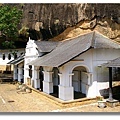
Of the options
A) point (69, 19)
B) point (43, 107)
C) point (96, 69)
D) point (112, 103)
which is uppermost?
point (69, 19)

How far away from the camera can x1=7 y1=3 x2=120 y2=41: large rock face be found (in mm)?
19481

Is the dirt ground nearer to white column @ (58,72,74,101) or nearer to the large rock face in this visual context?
white column @ (58,72,74,101)

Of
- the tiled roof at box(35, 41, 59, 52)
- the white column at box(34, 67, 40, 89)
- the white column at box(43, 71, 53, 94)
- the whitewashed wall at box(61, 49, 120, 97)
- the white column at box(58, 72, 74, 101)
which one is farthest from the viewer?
the white column at box(34, 67, 40, 89)

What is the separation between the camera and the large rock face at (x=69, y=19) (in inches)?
767

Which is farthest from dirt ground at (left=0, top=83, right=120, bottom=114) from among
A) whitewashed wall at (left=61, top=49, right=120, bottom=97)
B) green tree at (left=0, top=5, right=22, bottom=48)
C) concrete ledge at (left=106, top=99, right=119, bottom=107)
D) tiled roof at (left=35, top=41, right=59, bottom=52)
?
green tree at (left=0, top=5, right=22, bottom=48)

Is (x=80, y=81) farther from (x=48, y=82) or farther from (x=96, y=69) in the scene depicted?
(x=96, y=69)

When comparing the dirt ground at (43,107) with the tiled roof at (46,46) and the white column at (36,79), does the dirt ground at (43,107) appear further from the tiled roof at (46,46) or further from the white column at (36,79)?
the tiled roof at (46,46)

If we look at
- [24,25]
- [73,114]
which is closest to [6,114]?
[73,114]

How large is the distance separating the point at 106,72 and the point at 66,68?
2289 millimetres

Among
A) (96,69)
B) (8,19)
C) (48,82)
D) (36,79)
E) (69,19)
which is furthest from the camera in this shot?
(69,19)

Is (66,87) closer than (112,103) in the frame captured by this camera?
No

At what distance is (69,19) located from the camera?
20672 millimetres

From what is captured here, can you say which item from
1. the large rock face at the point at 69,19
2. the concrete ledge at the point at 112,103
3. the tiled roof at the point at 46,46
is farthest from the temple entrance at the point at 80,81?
the large rock face at the point at 69,19

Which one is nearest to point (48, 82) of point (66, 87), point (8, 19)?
point (66, 87)
